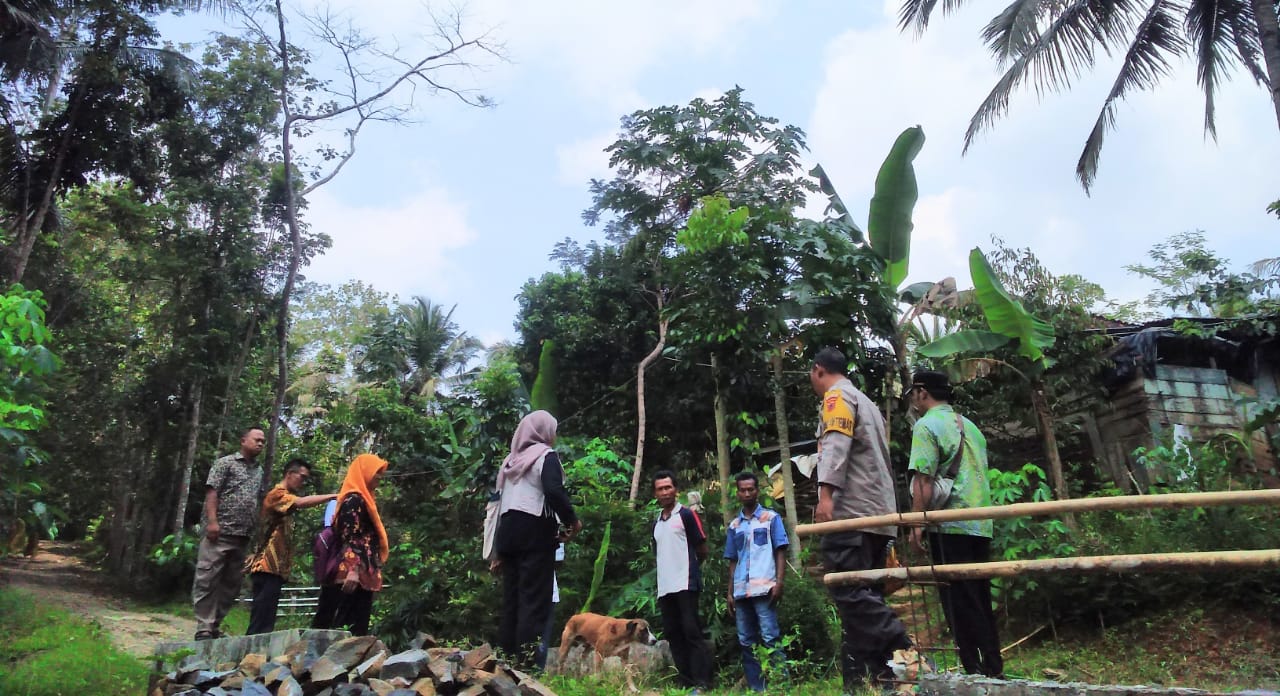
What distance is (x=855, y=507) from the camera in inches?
137

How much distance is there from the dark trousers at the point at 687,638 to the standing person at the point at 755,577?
0.24m

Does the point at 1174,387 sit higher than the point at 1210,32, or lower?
lower

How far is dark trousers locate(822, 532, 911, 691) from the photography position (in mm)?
3166

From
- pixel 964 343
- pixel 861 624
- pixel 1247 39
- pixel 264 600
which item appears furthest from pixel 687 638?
pixel 1247 39

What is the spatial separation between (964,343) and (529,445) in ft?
15.3

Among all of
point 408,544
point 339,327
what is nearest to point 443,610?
point 408,544

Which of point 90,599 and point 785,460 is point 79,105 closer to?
point 90,599

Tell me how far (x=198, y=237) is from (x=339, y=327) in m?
14.4

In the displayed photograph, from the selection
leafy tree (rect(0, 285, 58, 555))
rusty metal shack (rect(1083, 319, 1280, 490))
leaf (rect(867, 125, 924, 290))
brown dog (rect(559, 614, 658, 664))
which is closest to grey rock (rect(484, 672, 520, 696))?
brown dog (rect(559, 614, 658, 664))

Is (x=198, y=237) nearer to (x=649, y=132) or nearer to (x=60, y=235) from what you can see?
(x=60, y=235)

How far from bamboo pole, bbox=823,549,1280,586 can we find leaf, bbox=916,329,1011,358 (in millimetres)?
4611

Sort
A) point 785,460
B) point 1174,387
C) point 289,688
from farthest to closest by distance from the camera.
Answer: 1. point 1174,387
2. point 785,460
3. point 289,688

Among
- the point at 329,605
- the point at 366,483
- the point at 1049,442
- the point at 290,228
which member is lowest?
the point at 329,605

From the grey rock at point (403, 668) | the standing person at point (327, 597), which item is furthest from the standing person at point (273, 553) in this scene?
the grey rock at point (403, 668)
